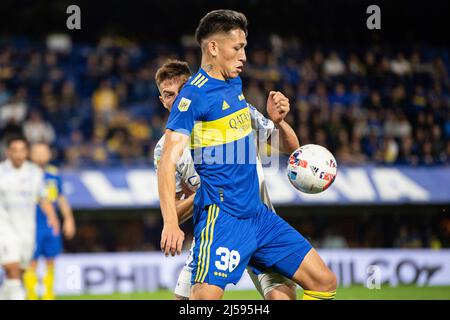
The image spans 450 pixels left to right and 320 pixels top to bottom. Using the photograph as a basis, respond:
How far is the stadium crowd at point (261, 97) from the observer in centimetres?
1518

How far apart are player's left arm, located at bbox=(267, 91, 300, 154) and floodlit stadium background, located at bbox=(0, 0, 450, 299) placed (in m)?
5.87

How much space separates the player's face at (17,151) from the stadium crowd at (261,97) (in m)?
4.47

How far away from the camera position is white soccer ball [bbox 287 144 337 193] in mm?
5430

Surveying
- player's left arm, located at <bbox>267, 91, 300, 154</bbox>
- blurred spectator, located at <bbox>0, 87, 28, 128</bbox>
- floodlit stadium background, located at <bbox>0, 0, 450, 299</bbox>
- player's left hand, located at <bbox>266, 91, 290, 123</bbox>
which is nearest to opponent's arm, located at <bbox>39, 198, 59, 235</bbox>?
floodlit stadium background, located at <bbox>0, 0, 450, 299</bbox>

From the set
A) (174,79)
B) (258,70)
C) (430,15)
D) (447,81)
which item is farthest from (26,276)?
(430,15)

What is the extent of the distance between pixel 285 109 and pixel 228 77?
528mm

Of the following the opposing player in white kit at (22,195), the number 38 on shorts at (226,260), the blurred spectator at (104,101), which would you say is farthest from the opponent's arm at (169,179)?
the blurred spectator at (104,101)

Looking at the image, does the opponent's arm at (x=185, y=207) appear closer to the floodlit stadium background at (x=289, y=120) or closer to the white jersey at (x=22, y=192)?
the white jersey at (x=22, y=192)

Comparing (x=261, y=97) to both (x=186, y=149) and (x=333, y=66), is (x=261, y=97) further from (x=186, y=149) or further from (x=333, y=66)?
(x=186, y=149)

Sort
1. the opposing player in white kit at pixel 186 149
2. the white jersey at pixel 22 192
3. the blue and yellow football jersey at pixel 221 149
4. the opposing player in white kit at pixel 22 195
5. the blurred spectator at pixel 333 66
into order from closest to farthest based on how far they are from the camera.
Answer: the blue and yellow football jersey at pixel 221 149 < the opposing player in white kit at pixel 186 149 < the opposing player in white kit at pixel 22 195 < the white jersey at pixel 22 192 < the blurred spectator at pixel 333 66

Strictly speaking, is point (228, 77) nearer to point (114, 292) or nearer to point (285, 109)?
point (285, 109)

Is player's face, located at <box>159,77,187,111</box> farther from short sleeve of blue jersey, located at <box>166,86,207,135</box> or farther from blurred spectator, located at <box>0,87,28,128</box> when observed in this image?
blurred spectator, located at <box>0,87,28,128</box>

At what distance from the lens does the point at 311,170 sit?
5.42m

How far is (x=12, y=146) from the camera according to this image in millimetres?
9641
